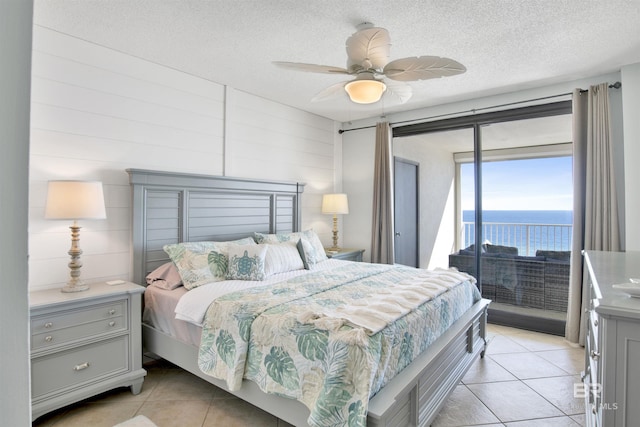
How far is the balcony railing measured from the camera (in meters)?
3.82

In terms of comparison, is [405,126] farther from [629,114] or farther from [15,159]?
[15,159]

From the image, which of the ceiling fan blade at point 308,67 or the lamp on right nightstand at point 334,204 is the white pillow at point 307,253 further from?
the ceiling fan blade at point 308,67

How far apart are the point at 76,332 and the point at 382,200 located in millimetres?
3614

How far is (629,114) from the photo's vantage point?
3166mm

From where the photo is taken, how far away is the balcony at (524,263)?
12.6 ft

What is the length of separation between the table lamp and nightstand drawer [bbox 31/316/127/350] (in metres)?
0.28

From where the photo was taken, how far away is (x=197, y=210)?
338cm

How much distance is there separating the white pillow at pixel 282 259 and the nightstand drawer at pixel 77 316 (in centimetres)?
115

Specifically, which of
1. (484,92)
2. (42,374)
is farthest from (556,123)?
(42,374)

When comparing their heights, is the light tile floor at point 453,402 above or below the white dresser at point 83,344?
below

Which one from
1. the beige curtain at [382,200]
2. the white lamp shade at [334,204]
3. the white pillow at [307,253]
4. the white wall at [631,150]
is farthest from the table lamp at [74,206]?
the white wall at [631,150]

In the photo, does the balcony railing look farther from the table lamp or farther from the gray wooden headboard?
the table lamp

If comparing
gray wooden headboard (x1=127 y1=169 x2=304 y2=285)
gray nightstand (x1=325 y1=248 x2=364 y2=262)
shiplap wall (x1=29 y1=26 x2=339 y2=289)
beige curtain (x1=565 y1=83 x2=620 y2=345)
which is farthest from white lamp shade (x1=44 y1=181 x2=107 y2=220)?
beige curtain (x1=565 y1=83 x2=620 y2=345)

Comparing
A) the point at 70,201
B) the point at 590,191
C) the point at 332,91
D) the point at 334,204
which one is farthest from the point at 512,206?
the point at 70,201
